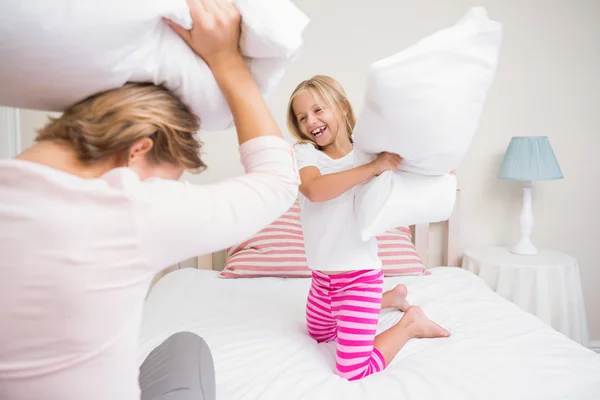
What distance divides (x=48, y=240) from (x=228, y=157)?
1.66 metres

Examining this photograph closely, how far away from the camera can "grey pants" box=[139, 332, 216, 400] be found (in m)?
0.71

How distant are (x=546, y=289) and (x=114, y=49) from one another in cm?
182

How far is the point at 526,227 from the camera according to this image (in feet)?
6.75

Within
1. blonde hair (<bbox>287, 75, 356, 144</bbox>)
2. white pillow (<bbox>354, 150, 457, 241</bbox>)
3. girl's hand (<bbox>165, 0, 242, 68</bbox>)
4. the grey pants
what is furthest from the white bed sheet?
girl's hand (<bbox>165, 0, 242, 68</bbox>)

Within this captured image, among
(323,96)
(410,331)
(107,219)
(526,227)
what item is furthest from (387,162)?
(526,227)

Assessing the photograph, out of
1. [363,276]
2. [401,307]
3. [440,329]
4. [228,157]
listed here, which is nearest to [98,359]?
[363,276]

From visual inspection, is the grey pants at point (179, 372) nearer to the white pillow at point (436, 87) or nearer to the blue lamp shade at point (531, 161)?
the white pillow at point (436, 87)

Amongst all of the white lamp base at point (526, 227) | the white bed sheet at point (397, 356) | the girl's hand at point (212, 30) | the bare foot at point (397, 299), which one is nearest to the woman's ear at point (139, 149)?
the girl's hand at point (212, 30)

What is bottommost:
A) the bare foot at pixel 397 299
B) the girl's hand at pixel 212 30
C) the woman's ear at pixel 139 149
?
the bare foot at pixel 397 299

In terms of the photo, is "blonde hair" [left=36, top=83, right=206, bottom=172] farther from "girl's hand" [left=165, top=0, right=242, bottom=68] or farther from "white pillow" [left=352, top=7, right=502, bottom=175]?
"white pillow" [left=352, top=7, right=502, bottom=175]

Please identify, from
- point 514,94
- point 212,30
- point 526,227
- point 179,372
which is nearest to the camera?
point 212,30

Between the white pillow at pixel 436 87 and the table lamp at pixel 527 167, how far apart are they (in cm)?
112

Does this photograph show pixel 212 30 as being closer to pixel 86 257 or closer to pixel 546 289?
pixel 86 257

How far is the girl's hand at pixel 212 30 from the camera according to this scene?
60 centimetres
